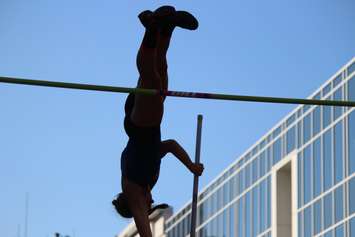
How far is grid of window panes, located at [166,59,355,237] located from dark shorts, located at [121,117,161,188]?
26.6 meters

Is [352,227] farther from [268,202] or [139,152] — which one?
[139,152]

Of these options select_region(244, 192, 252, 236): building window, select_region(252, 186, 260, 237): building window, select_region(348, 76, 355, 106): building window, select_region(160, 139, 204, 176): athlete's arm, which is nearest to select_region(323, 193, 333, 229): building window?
select_region(348, 76, 355, 106): building window

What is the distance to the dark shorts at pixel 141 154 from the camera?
14.3 meters

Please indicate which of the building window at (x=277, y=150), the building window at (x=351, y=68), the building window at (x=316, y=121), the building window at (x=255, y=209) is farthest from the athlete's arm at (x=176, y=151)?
the building window at (x=255, y=209)

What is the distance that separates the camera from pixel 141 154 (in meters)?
14.4

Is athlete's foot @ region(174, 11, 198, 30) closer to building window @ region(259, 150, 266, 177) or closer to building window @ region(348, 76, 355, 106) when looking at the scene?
building window @ region(348, 76, 355, 106)

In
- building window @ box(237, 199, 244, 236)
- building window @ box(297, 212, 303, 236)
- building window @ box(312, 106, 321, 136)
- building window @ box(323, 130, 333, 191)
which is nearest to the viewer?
building window @ box(323, 130, 333, 191)

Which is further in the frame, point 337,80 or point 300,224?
point 300,224

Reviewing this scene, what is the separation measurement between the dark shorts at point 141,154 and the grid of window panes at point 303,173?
26.6 metres

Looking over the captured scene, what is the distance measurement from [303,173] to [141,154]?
33.0m

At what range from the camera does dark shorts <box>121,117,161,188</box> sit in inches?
563

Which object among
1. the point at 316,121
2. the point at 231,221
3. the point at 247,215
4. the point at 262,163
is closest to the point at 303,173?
the point at 316,121

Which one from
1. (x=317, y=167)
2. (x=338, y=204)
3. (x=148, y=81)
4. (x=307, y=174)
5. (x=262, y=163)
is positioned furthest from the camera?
(x=262, y=163)

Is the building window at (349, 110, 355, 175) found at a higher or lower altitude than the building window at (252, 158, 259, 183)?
lower
